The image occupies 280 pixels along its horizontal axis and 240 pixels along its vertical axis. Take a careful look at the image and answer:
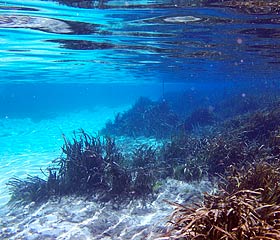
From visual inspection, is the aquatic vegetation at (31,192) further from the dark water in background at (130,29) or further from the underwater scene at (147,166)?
the dark water in background at (130,29)

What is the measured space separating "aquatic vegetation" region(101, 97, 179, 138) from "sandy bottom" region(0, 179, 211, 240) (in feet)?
40.6

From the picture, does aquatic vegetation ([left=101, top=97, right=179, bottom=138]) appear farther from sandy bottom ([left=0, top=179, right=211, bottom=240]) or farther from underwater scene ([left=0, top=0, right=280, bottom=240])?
sandy bottom ([left=0, top=179, right=211, bottom=240])

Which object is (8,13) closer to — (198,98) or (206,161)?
(206,161)

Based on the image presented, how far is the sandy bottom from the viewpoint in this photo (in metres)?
8.09

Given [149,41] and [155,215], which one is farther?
[149,41]

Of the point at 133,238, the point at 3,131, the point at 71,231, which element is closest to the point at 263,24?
the point at 133,238

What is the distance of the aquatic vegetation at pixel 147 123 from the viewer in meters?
23.5

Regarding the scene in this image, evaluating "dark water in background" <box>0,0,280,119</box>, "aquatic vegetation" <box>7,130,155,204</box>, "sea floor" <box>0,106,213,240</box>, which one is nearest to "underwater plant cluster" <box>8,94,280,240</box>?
"aquatic vegetation" <box>7,130,155,204</box>

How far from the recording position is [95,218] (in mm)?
8992

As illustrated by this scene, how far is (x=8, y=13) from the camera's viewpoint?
10742 millimetres

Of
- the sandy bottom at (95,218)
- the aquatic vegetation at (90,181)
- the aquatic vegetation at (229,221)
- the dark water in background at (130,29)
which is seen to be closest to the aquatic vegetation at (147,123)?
the dark water in background at (130,29)

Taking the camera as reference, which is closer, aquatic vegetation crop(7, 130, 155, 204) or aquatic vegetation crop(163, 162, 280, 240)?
aquatic vegetation crop(163, 162, 280, 240)

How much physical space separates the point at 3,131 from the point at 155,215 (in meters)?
30.9

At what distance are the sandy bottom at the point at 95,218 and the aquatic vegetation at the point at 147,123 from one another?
12.4 m
